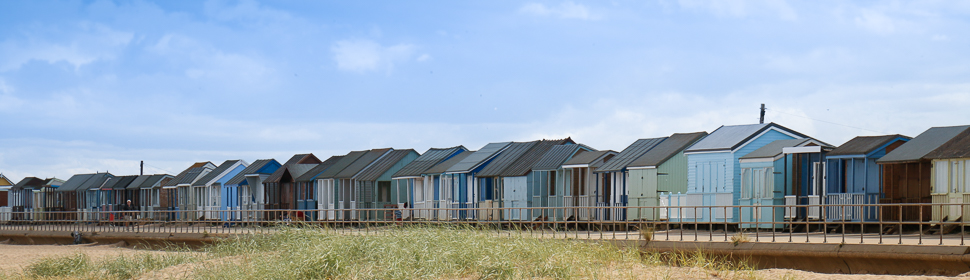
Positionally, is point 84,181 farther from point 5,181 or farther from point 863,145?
point 863,145

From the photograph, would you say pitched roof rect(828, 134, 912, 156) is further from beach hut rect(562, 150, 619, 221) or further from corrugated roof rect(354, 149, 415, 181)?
corrugated roof rect(354, 149, 415, 181)

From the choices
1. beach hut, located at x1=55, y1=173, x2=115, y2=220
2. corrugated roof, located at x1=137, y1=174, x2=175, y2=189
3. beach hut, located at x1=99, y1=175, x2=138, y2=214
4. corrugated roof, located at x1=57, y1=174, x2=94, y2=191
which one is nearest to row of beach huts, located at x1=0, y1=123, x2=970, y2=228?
corrugated roof, located at x1=137, y1=174, x2=175, y2=189

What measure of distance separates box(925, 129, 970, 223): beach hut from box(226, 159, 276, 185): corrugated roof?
41077mm

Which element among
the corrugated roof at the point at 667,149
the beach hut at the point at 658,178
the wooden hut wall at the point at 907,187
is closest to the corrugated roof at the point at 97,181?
the corrugated roof at the point at 667,149

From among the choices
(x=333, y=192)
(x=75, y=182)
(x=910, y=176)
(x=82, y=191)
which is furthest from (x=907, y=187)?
(x=75, y=182)

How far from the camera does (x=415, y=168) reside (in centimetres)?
4725

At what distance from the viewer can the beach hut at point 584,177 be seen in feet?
119

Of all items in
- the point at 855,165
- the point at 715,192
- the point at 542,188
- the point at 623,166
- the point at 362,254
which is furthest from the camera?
the point at 542,188

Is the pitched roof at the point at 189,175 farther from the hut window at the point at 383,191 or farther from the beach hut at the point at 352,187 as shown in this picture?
the hut window at the point at 383,191

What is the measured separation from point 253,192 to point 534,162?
24235 millimetres

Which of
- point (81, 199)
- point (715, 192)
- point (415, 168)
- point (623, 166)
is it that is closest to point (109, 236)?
point (415, 168)

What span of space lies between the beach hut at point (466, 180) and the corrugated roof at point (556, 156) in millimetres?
3168

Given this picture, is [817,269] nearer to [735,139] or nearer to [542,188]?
[735,139]

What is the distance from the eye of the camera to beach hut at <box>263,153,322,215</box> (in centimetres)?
5509
